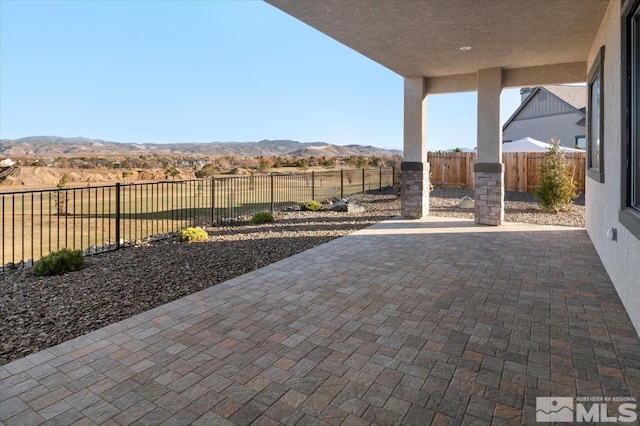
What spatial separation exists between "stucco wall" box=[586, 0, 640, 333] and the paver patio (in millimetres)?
243

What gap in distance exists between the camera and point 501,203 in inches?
334

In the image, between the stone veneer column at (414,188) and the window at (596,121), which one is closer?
the window at (596,121)

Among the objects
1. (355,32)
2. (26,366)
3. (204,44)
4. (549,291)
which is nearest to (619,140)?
(549,291)

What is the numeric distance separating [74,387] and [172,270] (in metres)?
2.81

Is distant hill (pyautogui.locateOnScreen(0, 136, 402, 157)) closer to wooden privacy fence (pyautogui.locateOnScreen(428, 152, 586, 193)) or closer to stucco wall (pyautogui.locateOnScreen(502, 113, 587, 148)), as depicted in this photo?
stucco wall (pyautogui.locateOnScreen(502, 113, 587, 148))

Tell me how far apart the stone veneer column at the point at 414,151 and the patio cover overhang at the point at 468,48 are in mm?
24

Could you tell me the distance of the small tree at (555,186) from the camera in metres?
10.3

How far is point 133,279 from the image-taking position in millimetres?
4855

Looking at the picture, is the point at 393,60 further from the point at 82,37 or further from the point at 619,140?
the point at 82,37

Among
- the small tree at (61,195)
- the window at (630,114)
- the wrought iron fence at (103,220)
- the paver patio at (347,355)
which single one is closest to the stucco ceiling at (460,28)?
the window at (630,114)

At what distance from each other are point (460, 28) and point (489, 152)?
11.2 ft

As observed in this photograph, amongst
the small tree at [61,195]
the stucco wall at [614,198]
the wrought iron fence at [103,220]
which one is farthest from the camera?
the small tree at [61,195]

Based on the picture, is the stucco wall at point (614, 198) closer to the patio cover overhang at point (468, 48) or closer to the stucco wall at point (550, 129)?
the patio cover overhang at point (468, 48)

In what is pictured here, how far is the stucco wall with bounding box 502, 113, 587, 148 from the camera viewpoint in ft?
73.8
